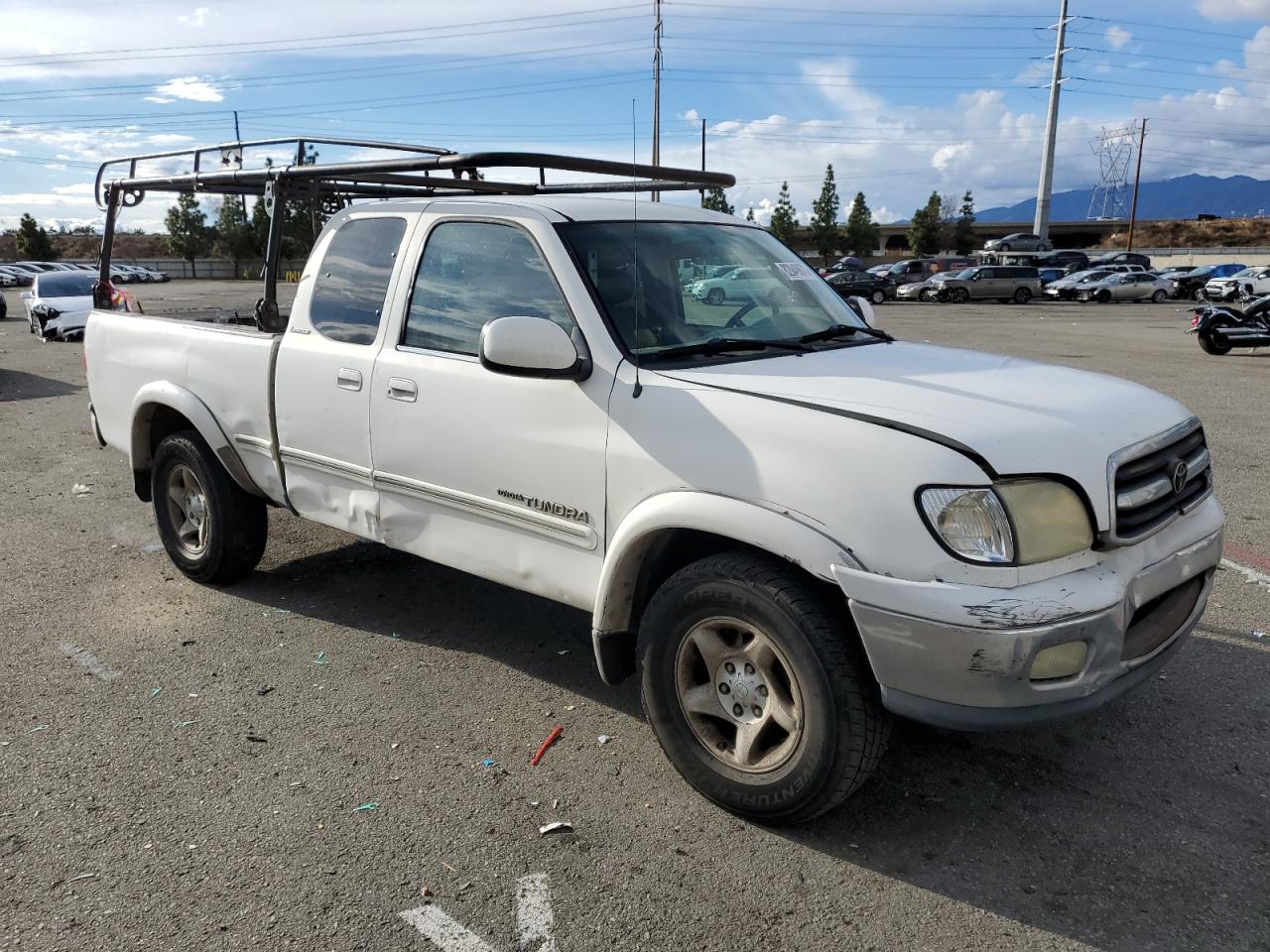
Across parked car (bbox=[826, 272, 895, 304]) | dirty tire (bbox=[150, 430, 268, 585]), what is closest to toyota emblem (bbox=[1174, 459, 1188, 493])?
dirty tire (bbox=[150, 430, 268, 585])

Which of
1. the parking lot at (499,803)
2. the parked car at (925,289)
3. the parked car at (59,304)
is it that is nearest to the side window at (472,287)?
the parking lot at (499,803)

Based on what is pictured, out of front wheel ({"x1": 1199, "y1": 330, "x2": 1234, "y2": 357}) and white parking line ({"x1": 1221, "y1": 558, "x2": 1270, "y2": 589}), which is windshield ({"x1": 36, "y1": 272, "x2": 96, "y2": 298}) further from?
white parking line ({"x1": 1221, "y1": 558, "x2": 1270, "y2": 589})

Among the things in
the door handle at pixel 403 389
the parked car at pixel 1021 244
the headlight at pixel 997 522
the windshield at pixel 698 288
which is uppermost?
the parked car at pixel 1021 244

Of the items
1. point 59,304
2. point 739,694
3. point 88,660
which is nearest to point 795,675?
point 739,694

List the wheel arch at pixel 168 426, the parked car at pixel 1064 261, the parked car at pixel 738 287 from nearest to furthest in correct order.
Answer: the parked car at pixel 738 287, the wheel arch at pixel 168 426, the parked car at pixel 1064 261

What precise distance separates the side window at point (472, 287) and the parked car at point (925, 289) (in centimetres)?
4040

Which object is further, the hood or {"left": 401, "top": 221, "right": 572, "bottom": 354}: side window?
{"left": 401, "top": 221, "right": 572, "bottom": 354}: side window

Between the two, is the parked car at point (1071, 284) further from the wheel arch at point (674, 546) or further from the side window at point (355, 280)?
the wheel arch at point (674, 546)

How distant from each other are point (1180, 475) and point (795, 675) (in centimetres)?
141

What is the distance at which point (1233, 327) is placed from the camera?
57.3 feet

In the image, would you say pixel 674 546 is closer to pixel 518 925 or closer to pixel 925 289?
pixel 518 925

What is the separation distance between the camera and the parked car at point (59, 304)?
21438mm

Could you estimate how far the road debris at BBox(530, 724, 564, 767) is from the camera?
3.53 m

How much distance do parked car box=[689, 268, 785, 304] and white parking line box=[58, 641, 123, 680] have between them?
3015mm
